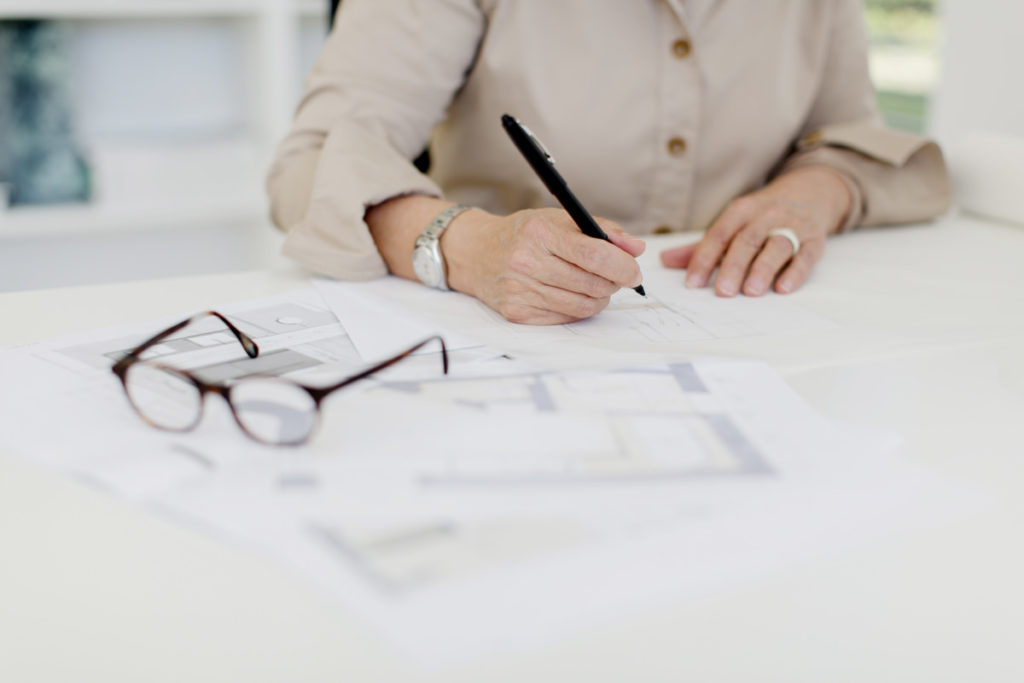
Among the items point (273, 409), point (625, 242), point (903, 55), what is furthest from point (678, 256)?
point (903, 55)

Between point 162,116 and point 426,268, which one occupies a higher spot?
point 426,268

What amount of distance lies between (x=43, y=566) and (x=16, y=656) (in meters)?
0.05

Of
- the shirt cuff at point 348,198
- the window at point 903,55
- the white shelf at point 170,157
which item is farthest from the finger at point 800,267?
the window at point 903,55

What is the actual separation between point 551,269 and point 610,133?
40 centimetres

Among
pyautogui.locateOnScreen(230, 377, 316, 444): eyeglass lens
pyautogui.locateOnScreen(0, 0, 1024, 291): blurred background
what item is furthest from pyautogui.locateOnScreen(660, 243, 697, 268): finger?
pyautogui.locateOnScreen(0, 0, 1024, 291): blurred background

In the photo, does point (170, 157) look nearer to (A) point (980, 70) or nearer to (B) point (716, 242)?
(B) point (716, 242)

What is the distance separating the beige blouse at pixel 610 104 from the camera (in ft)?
3.15

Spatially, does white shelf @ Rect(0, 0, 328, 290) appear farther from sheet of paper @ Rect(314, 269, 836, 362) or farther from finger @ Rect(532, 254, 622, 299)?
finger @ Rect(532, 254, 622, 299)

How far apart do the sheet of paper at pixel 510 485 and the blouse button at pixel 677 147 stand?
1.78 ft

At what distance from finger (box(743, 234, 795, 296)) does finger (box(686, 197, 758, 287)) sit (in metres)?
0.03

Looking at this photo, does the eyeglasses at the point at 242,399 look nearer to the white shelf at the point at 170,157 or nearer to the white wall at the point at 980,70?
the white shelf at the point at 170,157

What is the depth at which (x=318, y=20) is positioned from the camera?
2.08 meters

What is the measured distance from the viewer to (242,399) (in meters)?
0.49

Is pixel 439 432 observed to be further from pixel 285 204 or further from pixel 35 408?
pixel 285 204
